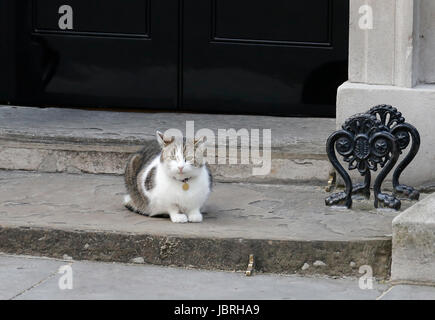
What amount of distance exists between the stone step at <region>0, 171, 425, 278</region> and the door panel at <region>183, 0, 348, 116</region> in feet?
3.96

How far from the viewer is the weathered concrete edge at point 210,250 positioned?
5621 mm

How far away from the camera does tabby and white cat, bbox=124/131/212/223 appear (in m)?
5.83

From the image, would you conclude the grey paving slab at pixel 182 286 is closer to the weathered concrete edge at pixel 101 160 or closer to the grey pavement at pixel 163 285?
the grey pavement at pixel 163 285

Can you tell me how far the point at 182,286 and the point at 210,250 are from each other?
32cm

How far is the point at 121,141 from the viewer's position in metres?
6.88

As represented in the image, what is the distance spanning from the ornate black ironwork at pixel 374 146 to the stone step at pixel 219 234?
11 centimetres

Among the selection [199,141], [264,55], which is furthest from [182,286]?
[264,55]

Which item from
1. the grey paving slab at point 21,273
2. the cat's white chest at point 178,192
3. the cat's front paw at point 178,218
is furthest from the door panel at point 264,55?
the grey paving slab at point 21,273

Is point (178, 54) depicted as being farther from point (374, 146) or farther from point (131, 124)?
point (374, 146)

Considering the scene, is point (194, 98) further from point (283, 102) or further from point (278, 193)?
point (278, 193)

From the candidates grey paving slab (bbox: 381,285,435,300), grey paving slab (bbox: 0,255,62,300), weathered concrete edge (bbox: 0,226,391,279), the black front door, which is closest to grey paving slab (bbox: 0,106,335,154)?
the black front door

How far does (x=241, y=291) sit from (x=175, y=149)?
895 millimetres

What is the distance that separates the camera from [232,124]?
727 centimetres
